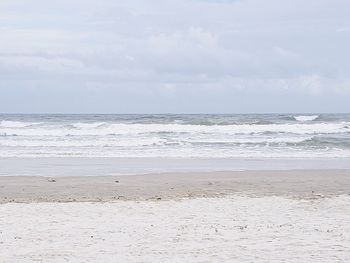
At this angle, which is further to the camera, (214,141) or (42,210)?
(214,141)

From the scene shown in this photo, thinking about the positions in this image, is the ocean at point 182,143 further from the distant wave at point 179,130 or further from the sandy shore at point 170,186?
the sandy shore at point 170,186

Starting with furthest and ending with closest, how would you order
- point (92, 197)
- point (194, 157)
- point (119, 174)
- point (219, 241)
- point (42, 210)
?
point (194, 157)
point (119, 174)
point (92, 197)
point (42, 210)
point (219, 241)

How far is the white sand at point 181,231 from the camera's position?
6.54m

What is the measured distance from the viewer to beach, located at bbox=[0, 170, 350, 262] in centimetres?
665

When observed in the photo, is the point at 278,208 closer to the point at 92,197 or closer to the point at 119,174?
the point at 92,197

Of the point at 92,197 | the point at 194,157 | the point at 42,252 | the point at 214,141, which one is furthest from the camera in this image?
the point at 214,141

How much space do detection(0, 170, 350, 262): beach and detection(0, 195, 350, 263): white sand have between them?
0.5 inches

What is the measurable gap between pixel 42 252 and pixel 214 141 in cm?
2234

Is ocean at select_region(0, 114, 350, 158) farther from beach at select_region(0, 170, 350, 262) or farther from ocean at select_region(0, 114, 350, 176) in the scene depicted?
beach at select_region(0, 170, 350, 262)

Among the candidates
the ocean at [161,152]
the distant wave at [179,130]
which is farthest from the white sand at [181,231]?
the distant wave at [179,130]

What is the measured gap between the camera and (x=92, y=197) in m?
10.8

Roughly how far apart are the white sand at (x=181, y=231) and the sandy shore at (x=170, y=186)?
2.62ft

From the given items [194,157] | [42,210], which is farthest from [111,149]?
[42,210]

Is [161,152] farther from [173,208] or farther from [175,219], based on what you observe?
[175,219]
